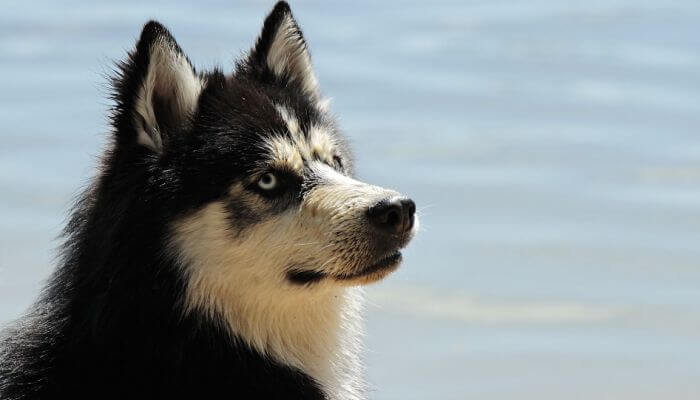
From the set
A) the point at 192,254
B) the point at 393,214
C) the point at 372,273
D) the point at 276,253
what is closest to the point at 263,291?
the point at 276,253

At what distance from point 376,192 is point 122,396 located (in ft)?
4.21

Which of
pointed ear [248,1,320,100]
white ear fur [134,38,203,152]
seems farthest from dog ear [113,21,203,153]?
pointed ear [248,1,320,100]

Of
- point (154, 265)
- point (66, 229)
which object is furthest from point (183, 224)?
point (66, 229)

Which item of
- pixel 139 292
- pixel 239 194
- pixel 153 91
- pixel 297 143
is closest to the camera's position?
pixel 139 292

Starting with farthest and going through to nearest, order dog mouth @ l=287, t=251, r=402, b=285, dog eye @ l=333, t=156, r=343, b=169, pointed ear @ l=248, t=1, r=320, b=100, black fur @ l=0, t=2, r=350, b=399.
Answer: pointed ear @ l=248, t=1, r=320, b=100, dog eye @ l=333, t=156, r=343, b=169, dog mouth @ l=287, t=251, r=402, b=285, black fur @ l=0, t=2, r=350, b=399

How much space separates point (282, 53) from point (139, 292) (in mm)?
1404

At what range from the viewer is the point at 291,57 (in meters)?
6.14

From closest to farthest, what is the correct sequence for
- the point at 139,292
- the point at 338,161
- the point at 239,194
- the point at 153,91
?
the point at 139,292 < the point at 239,194 < the point at 153,91 < the point at 338,161

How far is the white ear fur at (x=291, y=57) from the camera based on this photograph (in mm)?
6047

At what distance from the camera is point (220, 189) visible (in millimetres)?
5387

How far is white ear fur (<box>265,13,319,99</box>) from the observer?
6047mm

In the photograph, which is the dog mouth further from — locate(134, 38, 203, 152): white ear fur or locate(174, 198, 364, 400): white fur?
locate(134, 38, 203, 152): white ear fur

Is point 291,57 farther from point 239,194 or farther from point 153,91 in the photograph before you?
point 239,194

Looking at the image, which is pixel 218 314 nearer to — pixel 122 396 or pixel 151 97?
pixel 122 396
